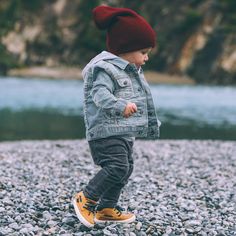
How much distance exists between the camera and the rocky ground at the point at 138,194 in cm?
615

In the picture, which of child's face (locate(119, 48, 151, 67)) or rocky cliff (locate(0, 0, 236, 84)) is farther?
rocky cliff (locate(0, 0, 236, 84))

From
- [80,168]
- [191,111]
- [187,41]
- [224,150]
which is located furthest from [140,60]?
[187,41]

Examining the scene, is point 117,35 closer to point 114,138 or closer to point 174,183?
point 114,138

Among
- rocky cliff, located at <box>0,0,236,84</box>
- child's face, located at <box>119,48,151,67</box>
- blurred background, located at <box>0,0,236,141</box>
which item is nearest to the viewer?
child's face, located at <box>119,48,151,67</box>

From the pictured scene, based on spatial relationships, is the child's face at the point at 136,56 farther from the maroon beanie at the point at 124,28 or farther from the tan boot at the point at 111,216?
the tan boot at the point at 111,216

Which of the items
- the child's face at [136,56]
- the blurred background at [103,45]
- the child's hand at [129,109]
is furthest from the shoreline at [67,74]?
the child's hand at [129,109]

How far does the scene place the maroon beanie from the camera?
571 cm

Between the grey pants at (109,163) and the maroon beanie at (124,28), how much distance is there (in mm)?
1011

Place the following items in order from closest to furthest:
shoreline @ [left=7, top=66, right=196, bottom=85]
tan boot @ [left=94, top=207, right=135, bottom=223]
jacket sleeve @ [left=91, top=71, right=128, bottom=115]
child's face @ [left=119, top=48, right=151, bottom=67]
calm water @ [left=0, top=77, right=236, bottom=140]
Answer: jacket sleeve @ [left=91, top=71, right=128, bottom=115] → child's face @ [left=119, top=48, right=151, bottom=67] → tan boot @ [left=94, top=207, right=135, bottom=223] → calm water @ [left=0, top=77, right=236, bottom=140] → shoreline @ [left=7, top=66, right=196, bottom=85]

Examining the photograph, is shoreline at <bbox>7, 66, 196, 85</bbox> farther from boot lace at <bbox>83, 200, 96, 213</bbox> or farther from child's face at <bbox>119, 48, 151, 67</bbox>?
boot lace at <bbox>83, 200, 96, 213</bbox>

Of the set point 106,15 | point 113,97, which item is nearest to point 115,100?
point 113,97

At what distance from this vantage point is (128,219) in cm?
623

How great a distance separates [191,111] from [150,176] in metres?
24.1

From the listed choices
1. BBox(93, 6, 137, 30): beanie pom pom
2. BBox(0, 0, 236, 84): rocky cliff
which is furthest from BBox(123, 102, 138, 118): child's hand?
BBox(0, 0, 236, 84): rocky cliff
